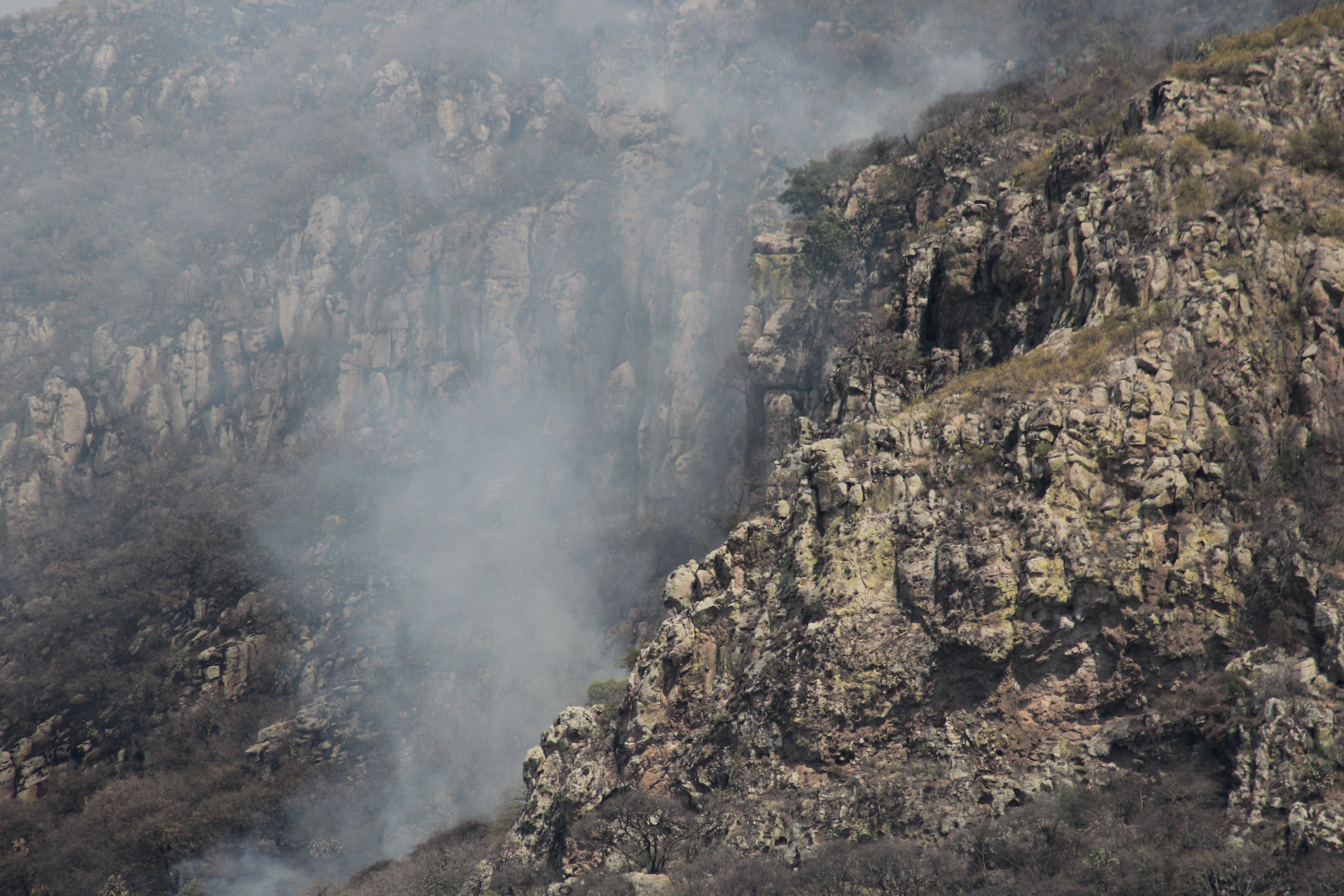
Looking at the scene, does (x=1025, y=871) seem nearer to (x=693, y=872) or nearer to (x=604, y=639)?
(x=693, y=872)

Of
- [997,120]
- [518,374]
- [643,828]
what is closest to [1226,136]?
[997,120]

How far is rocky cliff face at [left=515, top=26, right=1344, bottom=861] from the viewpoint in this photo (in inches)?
794

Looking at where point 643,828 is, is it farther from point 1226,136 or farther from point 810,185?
point 810,185

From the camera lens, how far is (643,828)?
24656 mm

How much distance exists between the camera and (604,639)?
246 ft

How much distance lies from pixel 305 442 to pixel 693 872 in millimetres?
89387

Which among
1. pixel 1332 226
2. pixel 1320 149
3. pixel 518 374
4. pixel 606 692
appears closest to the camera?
pixel 1332 226

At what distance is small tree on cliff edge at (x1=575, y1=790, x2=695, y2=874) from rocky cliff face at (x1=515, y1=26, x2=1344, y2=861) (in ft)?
1.96

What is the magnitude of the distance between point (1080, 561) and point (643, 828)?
524 inches

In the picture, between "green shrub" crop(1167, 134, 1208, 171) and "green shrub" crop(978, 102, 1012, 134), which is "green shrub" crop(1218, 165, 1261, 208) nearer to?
"green shrub" crop(1167, 134, 1208, 171)

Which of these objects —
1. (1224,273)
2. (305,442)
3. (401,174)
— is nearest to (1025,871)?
(1224,273)

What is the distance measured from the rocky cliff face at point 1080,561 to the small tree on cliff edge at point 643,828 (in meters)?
0.60

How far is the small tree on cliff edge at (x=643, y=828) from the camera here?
2411 centimetres

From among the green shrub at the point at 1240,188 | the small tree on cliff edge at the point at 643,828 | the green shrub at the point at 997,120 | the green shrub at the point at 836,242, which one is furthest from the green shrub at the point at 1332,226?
the green shrub at the point at 836,242
